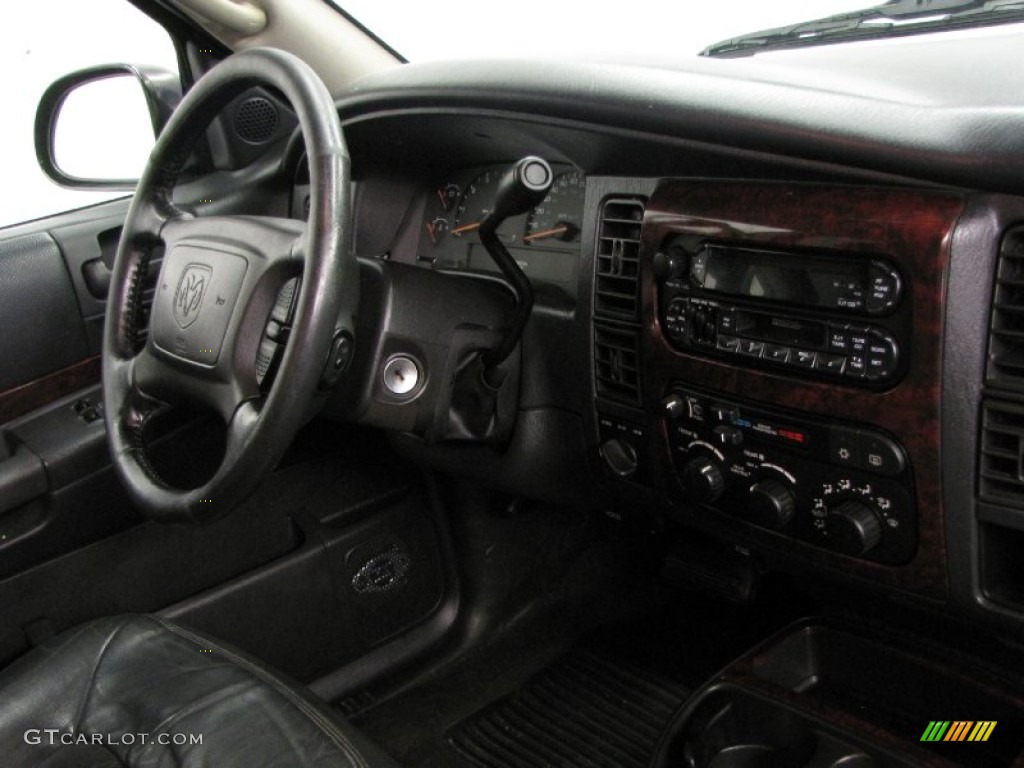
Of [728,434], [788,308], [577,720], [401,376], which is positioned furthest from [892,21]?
[577,720]

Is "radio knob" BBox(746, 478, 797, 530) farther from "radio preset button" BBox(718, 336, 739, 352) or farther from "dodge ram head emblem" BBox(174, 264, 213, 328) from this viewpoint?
"dodge ram head emblem" BBox(174, 264, 213, 328)

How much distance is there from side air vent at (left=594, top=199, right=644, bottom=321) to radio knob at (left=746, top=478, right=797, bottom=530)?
0.28 meters

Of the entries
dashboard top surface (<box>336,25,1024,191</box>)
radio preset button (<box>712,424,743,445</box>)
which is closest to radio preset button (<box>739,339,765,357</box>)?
radio preset button (<box>712,424,743,445</box>)

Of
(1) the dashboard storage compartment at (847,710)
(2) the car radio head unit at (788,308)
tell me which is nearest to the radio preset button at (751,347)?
(2) the car radio head unit at (788,308)

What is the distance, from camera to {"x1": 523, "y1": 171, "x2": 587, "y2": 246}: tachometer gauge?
4.87 ft

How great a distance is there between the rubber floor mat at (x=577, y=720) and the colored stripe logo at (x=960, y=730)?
0.45 meters

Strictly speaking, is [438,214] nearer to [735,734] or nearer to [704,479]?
[704,479]

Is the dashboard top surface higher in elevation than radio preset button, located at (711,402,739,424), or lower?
higher

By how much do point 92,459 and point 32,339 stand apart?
23cm

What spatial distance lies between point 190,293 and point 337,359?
0.88ft

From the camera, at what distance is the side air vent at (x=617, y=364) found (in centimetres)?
138

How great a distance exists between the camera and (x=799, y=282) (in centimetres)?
113

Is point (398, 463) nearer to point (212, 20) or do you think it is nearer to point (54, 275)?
point (54, 275)

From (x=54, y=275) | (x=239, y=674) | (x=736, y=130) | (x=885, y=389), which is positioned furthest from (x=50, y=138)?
(x=885, y=389)
